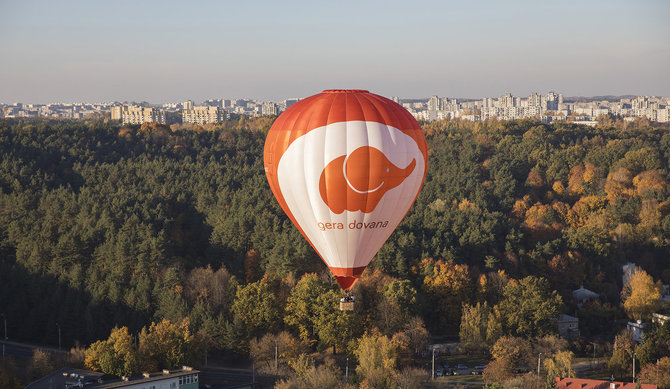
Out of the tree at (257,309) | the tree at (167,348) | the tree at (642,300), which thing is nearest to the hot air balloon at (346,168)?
the tree at (167,348)

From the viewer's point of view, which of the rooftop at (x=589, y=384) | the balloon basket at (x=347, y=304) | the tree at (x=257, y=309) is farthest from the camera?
the tree at (x=257, y=309)

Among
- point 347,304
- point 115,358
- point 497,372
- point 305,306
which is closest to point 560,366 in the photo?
point 497,372

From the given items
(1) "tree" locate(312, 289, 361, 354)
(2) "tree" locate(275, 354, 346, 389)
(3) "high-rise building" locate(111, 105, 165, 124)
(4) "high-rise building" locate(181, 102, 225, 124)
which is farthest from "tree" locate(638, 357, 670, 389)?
(4) "high-rise building" locate(181, 102, 225, 124)

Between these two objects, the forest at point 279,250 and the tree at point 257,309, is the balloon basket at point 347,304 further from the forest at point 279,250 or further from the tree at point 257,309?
the tree at point 257,309

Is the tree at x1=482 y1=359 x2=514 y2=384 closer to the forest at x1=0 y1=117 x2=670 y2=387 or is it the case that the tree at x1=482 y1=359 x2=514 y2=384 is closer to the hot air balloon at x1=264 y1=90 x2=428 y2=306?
the forest at x1=0 y1=117 x2=670 y2=387

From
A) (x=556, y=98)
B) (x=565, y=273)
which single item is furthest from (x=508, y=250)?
(x=556, y=98)

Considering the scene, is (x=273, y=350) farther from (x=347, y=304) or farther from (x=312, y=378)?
(x=347, y=304)

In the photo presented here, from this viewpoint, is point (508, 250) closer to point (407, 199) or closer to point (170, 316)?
point (170, 316)
